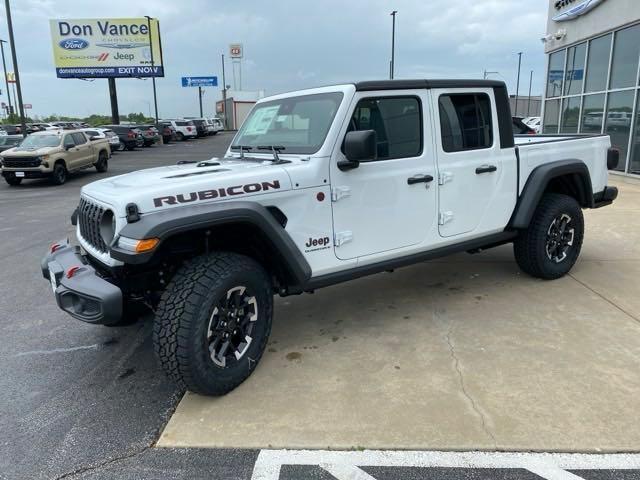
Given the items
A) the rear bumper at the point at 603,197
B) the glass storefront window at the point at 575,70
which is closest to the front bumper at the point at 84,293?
the rear bumper at the point at 603,197

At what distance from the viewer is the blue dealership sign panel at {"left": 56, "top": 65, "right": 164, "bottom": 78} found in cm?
3988

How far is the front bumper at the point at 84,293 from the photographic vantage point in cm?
289

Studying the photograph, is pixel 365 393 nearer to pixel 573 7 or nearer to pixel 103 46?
pixel 573 7

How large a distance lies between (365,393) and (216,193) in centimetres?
155

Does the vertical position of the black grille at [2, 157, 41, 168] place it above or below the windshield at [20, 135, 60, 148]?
below

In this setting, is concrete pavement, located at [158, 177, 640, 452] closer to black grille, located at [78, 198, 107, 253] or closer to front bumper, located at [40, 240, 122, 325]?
front bumper, located at [40, 240, 122, 325]

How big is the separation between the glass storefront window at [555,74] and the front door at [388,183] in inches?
568

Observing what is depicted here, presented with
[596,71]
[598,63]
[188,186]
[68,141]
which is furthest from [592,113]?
[68,141]

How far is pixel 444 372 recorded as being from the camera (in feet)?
11.2

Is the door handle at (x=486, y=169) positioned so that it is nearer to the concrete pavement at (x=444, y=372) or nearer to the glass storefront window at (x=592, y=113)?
the concrete pavement at (x=444, y=372)

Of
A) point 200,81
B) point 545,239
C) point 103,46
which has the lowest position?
point 545,239

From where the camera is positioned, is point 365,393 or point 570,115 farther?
point 570,115

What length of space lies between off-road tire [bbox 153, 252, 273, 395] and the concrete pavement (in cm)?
20

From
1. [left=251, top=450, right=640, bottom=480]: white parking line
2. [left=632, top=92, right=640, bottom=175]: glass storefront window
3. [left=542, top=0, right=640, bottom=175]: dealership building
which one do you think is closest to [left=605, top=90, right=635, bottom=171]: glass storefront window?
[left=542, top=0, right=640, bottom=175]: dealership building
